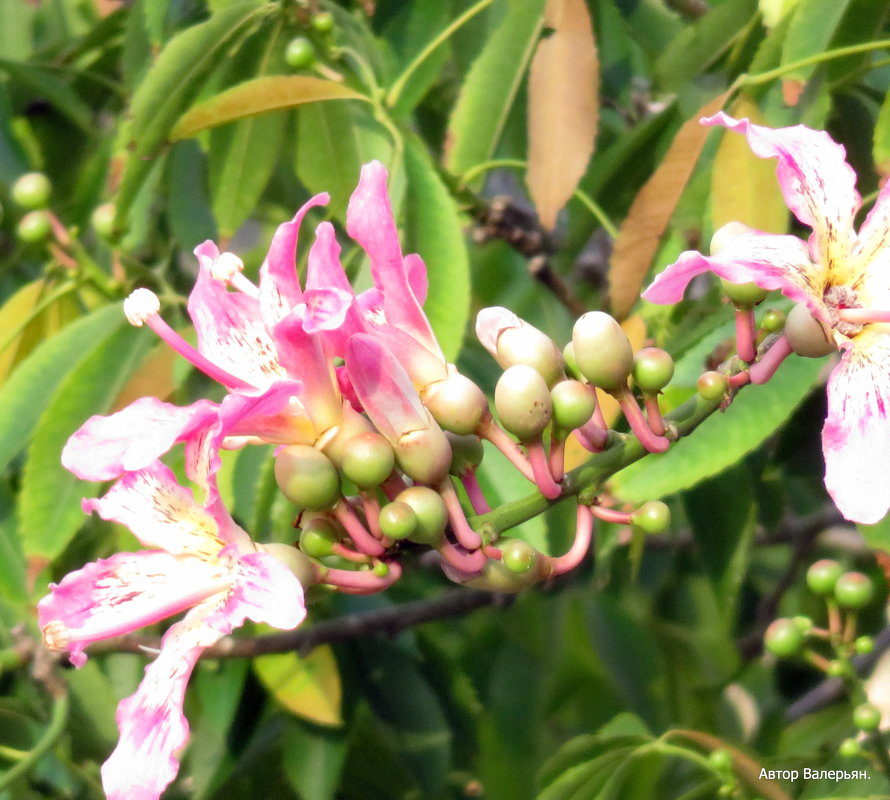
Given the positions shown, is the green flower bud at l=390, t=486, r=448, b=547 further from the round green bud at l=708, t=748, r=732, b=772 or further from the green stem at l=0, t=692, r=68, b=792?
the green stem at l=0, t=692, r=68, b=792

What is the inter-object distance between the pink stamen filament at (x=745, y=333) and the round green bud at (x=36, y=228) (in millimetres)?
929

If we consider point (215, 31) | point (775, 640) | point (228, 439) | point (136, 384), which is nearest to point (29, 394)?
point (136, 384)

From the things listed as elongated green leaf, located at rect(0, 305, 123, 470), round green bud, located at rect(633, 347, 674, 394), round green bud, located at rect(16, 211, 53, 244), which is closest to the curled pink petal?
round green bud, located at rect(633, 347, 674, 394)

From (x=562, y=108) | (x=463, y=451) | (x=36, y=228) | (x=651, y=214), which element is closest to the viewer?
(x=463, y=451)

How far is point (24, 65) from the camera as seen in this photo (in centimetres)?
155

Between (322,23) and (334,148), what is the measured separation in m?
0.13

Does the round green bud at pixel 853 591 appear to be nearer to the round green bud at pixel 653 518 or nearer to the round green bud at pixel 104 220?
the round green bud at pixel 653 518

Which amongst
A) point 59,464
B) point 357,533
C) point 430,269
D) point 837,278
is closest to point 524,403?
point 357,533

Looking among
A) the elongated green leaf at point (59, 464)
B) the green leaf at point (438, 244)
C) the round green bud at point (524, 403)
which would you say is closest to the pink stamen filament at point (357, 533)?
the round green bud at point (524, 403)

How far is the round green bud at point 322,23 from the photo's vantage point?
3.90 feet

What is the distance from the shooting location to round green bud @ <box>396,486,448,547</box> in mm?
687

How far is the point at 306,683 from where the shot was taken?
1.39 metres

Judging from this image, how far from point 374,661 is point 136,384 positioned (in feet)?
1.96

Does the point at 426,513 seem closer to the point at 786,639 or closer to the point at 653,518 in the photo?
the point at 653,518
